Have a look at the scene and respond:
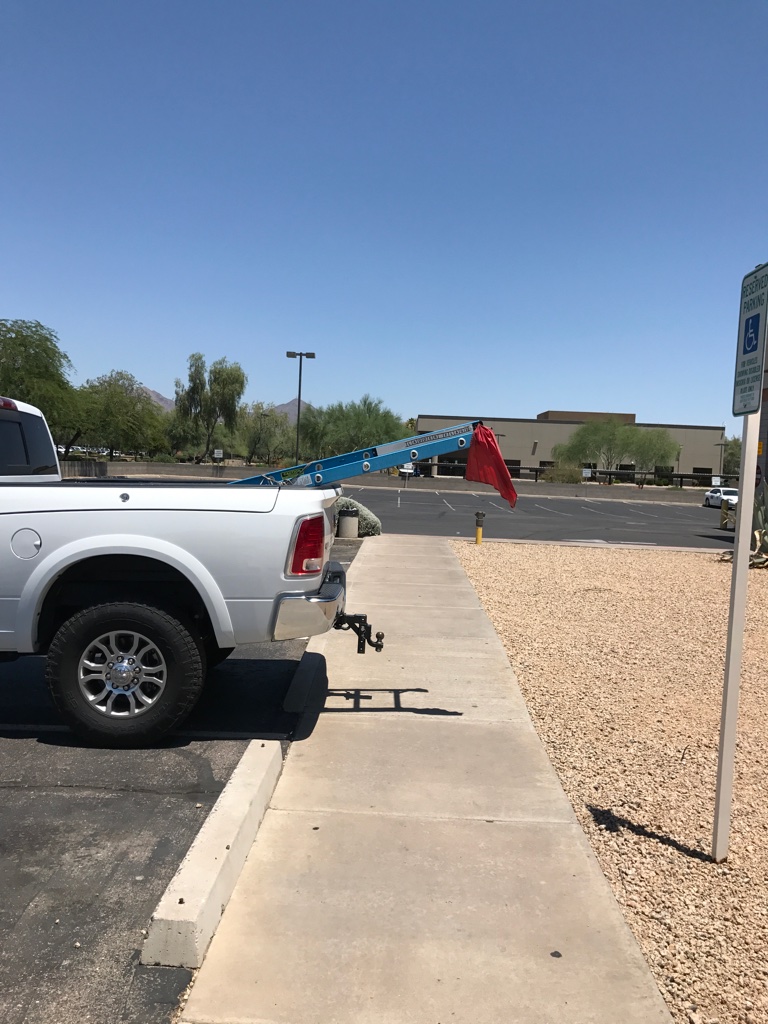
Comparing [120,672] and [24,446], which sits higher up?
[24,446]

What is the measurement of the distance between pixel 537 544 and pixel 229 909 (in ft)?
51.7

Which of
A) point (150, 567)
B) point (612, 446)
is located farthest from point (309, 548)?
point (612, 446)

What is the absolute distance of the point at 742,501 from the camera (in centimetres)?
368

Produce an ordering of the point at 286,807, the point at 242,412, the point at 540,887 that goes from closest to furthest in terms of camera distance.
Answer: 1. the point at 540,887
2. the point at 286,807
3. the point at 242,412

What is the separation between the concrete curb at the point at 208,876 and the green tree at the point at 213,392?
2884 inches

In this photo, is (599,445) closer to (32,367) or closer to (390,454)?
(32,367)

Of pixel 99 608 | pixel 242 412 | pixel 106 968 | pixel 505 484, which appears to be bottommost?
pixel 106 968

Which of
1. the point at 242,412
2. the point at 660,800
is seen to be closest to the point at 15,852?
the point at 660,800

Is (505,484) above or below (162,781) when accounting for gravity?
above

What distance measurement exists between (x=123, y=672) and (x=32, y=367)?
34.8 metres

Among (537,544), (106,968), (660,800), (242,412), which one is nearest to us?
(106,968)

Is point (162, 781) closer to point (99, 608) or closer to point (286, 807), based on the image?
point (286, 807)

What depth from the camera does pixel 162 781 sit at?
14.7 feet

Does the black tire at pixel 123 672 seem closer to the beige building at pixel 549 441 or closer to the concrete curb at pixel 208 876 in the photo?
the concrete curb at pixel 208 876
